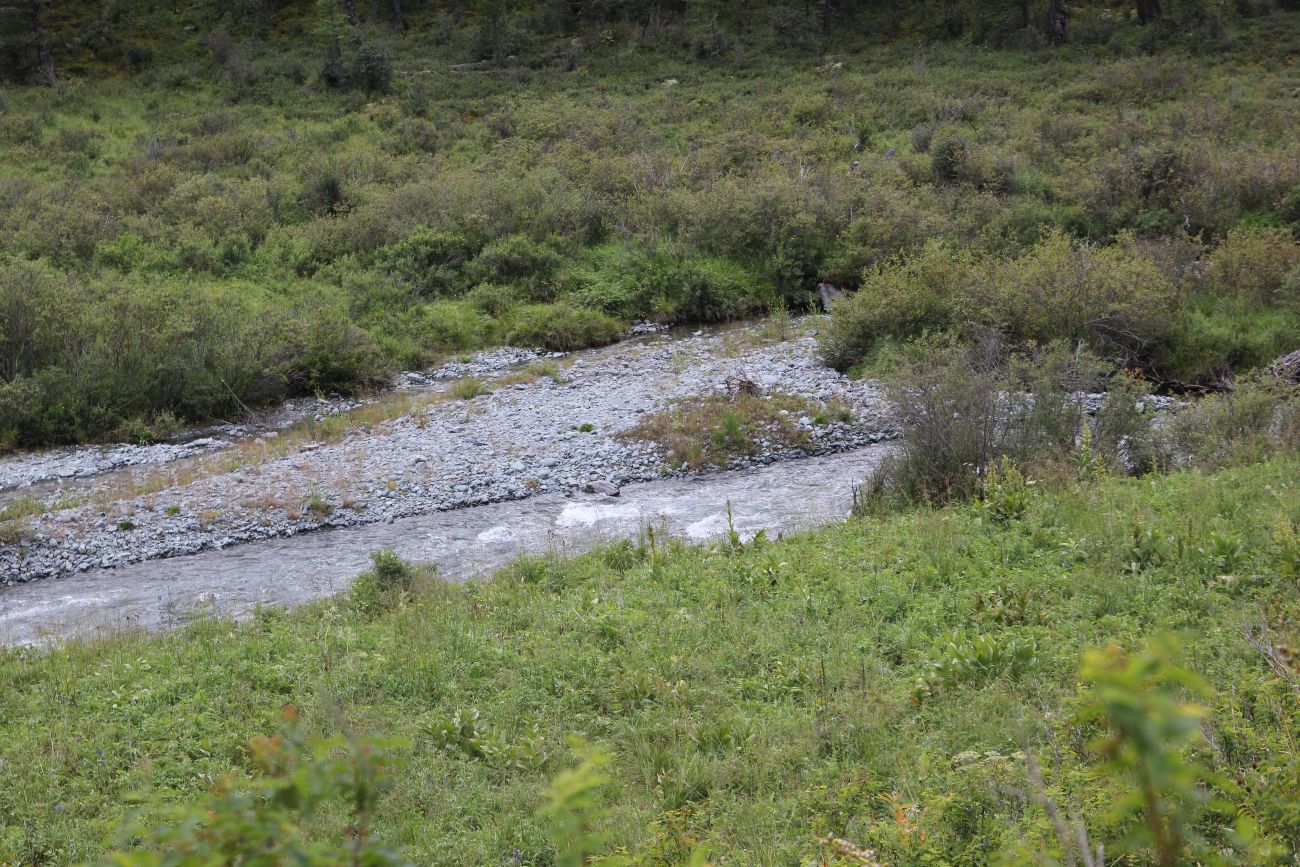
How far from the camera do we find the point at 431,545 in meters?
12.3

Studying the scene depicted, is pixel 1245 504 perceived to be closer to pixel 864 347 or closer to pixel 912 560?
pixel 912 560

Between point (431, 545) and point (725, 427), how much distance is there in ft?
16.6

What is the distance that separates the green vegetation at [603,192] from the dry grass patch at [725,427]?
8.70 ft

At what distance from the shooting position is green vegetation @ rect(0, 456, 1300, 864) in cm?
443

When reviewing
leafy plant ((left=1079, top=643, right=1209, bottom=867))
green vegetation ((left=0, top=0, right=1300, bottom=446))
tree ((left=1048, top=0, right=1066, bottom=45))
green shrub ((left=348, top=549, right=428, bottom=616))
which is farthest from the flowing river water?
tree ((left=1048, top=0, right=1066, bottom=45))

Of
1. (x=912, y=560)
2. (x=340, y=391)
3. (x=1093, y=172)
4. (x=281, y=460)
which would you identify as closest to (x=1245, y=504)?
(x=912, y=560)

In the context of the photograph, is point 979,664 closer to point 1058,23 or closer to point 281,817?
point 281,817

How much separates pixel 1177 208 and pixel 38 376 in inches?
904

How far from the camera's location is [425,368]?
19641mm

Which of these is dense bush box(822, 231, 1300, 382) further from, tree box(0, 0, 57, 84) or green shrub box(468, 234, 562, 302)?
tree box(0, 0, 57, 84)

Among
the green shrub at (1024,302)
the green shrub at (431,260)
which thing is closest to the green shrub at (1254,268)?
the green shrub at (1024,302)

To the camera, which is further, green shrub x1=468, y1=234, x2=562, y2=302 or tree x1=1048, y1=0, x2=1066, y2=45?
tree x1=1048, y1=0, x2=1066, y2=45

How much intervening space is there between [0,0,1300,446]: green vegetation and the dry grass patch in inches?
104

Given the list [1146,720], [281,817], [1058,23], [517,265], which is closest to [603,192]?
[517,265]
